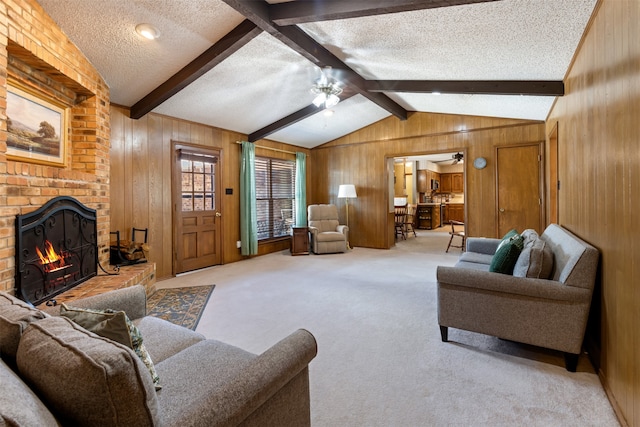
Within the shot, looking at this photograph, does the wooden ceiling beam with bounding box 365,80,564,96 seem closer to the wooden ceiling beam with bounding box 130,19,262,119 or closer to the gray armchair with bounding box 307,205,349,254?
the wooden ceiling beam with bounding box 130,19,262,119

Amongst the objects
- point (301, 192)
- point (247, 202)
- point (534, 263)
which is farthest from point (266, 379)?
point (301, 192)

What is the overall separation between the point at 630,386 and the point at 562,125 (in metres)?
2.79

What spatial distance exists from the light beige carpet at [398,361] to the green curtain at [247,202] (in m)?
1.64

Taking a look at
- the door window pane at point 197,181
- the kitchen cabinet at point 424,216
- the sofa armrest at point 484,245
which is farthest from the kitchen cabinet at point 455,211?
the door window pane at point 197,181

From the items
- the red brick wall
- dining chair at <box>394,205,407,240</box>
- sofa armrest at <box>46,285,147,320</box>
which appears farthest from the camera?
dining chair at <box>394,205,407,240</box>

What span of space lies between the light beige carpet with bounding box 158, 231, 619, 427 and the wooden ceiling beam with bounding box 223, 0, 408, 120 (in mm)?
2641

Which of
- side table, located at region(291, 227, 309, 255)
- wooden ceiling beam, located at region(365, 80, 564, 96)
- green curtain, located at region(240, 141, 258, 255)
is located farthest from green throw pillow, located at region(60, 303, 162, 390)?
side table, located at region(291, 227, 309, 255)

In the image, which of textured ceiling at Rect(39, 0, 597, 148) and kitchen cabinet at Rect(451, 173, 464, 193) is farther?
kitchen cabinet at Rect(451, 173, 464, 193)

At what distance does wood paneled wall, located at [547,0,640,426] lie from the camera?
143 cm

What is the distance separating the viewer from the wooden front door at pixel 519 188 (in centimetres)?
514

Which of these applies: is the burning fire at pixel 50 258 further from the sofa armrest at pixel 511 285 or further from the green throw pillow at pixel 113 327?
the sofa armrest at pixel 511 285

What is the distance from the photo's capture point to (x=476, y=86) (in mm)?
3723

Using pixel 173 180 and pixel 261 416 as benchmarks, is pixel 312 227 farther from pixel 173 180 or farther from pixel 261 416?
pixel 261 416

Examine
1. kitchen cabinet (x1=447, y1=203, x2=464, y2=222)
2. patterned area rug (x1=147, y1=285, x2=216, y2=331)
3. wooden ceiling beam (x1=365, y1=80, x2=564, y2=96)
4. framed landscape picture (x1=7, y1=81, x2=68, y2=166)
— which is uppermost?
wooden ceiling beam (x1=365, y1=80, x2=564, y2=96)
